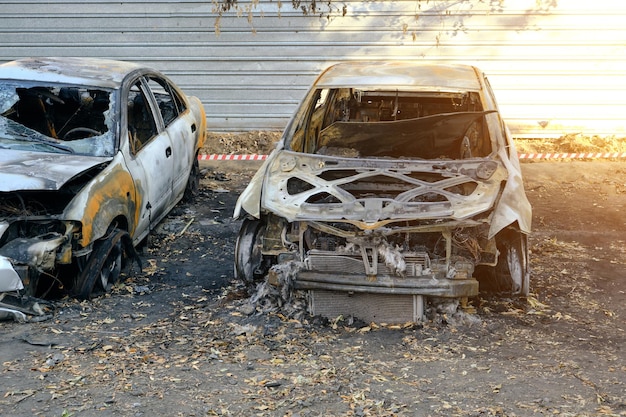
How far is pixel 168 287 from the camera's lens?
644cm

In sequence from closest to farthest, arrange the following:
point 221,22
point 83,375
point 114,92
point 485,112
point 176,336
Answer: point 83,375
point 176,336
point 485,112
point 114,92
point 221,22

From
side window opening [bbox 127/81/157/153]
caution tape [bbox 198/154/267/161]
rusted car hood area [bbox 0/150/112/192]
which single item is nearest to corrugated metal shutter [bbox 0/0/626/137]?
caution tape [bbox 198/154/267/161]

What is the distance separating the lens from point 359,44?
11469 millimetres

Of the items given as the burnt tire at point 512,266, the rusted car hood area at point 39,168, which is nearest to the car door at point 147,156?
the rusted car hood area at point 39,168

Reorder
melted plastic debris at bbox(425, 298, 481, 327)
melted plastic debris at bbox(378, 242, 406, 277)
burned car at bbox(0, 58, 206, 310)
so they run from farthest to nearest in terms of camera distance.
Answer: burned car at bbox(0, 58, 206, 310), melted plastic debris at bbox(425, 298, 481, 327), melted plastic debris at bbox(378, 242, 406, 277)

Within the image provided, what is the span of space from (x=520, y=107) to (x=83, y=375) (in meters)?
8.52

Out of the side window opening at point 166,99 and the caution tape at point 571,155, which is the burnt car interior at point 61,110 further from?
the caution tape at point 571,155

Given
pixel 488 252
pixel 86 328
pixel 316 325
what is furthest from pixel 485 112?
pixel 86 328

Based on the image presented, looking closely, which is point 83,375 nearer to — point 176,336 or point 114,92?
point 176,336

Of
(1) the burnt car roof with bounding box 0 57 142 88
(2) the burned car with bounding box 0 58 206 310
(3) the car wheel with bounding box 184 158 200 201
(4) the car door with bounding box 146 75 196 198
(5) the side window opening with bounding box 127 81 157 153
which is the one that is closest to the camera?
(2) the burned car with bounding box 0 58 206 310

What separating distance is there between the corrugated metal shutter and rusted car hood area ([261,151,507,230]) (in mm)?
5565

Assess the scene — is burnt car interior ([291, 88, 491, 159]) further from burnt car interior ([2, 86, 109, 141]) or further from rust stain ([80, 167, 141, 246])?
burnt car interior ([2, 86, 109, 141])

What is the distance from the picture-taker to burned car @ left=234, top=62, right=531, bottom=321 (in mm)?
5366

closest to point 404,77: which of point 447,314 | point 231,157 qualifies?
point 447,314
